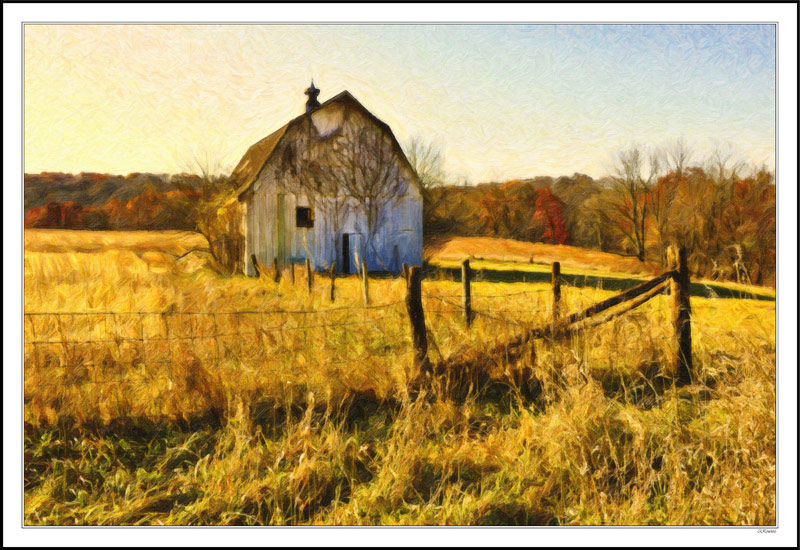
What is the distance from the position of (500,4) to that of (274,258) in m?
13.5

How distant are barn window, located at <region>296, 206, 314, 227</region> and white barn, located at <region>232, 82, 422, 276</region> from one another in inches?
1.2

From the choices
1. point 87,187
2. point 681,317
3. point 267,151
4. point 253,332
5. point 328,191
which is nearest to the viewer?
point 681,317

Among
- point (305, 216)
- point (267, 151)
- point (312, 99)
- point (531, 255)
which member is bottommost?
point (531, 255)

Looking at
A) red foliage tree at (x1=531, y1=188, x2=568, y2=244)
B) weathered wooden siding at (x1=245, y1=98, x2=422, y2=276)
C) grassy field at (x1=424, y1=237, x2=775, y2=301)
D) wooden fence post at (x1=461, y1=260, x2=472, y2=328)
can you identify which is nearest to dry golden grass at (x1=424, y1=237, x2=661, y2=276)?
grassy field at (x1=424, y1=237, x2=775, y2=301)

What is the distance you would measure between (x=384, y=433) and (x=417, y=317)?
1.07 m

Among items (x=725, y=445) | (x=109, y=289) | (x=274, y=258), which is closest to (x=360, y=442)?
(x=725, y=445)

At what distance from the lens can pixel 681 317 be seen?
564 cm

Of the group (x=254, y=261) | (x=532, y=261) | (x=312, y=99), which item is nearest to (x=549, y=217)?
(x=532, y=261)

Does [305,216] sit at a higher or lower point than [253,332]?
higher

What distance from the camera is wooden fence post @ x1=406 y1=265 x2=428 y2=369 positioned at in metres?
4.93

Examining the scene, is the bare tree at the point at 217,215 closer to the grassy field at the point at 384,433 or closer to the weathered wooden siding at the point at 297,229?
the weathered wooden siding at the point at 297,229

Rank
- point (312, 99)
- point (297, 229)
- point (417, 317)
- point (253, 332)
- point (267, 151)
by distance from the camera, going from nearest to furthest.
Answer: point (417, 317) < point (253, 332) < point (312, 99) < point (297, 229) < point (267, 151)

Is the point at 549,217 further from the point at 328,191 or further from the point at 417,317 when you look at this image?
the point at 417,317

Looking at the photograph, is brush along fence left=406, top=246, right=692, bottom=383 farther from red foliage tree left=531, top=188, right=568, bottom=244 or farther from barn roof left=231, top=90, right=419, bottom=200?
red foliage tree left=531, top=188, right=568, bottom=244
